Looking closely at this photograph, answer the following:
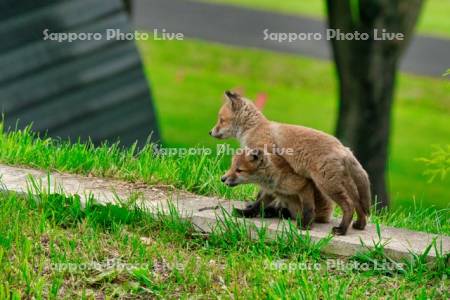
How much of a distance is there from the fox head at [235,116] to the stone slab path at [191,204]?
45 centimetres

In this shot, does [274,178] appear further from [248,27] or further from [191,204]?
[248,27]

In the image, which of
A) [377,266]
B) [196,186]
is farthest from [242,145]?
[377,266]

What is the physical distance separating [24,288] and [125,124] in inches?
239

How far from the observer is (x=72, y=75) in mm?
10930

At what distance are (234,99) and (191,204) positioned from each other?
30.1 inches

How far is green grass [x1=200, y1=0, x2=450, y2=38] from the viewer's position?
23828 mm

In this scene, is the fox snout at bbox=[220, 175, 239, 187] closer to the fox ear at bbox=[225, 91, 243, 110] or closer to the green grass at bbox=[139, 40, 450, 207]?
the fox ear at bbox=[225, 91, 243, 110]

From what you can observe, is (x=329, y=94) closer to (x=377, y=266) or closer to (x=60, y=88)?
(x=60, y=88)

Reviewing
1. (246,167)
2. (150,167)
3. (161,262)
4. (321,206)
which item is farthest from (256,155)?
(150,167)

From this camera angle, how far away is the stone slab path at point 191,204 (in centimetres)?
585

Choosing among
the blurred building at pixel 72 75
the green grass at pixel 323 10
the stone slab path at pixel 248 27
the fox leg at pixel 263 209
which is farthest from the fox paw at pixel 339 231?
the green grass at pixel 323 10

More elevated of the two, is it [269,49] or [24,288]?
[269,49]

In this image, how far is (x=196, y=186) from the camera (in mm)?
6750

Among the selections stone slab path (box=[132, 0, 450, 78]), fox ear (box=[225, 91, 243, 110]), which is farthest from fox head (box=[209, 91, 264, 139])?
stone slab path (box=[132, 0, 450, 78])
